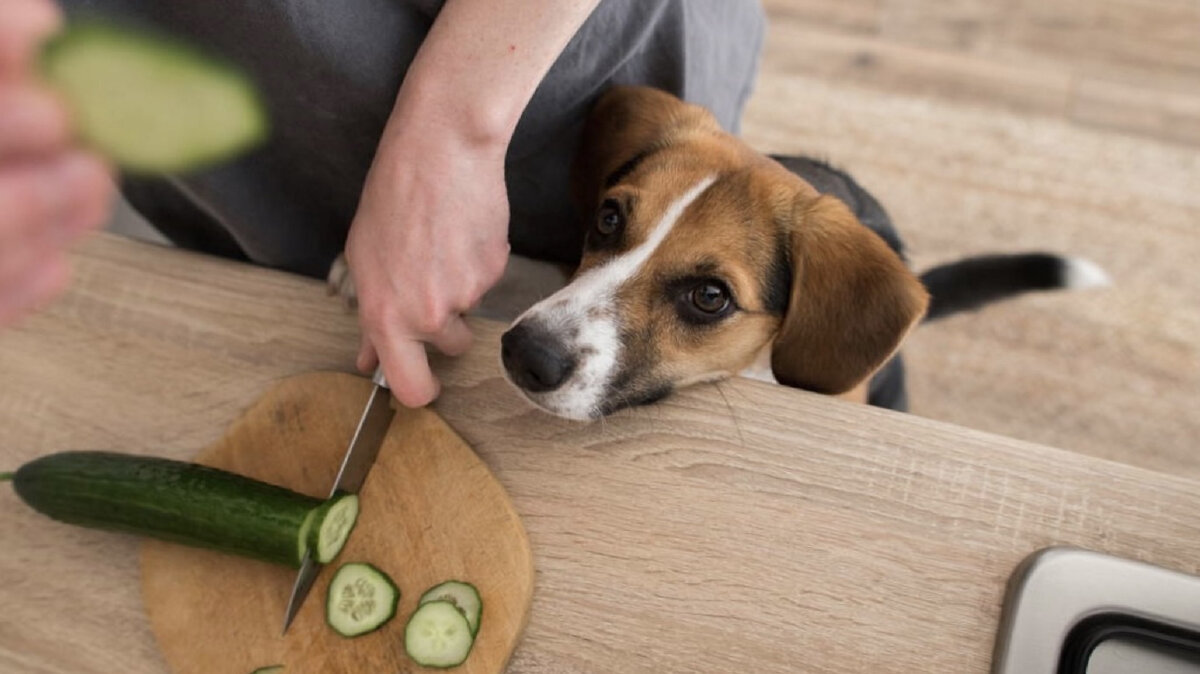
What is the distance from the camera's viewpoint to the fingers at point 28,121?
41 centimetres

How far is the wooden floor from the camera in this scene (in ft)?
6.89

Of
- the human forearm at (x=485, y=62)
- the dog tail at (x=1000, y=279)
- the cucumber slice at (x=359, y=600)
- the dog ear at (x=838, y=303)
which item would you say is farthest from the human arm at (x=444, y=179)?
the dog tail at (x=1000, y=279)

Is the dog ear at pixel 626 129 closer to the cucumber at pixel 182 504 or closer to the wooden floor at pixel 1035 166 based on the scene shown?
the cucumber at pixel 182 504

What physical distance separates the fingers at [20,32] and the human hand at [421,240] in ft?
1.95

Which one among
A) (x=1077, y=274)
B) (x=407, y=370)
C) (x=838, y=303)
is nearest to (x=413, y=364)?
(x=407, y=370)

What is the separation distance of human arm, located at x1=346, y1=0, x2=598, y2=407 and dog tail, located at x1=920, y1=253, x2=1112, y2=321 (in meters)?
1.01

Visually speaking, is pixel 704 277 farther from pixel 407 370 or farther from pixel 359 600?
pixel 359 600

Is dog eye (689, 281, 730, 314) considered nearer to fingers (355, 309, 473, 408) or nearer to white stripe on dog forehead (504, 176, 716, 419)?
white stripe on dog forehead (504, 176, 716, 419)

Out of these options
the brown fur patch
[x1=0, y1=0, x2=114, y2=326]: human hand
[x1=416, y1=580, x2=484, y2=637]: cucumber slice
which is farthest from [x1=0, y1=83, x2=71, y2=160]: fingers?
the brown fur patch

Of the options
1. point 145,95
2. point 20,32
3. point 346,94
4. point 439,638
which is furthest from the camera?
point 346,94

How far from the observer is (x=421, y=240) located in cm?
102

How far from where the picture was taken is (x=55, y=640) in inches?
40.0

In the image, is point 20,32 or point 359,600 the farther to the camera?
point 359,600

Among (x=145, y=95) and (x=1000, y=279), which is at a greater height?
(x=145, y=95)
